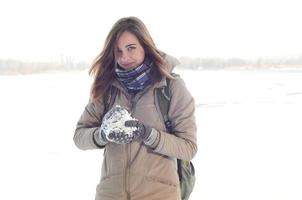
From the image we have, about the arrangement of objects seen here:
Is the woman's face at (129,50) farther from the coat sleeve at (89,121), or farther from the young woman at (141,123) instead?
the coat sleeve at (89,121)

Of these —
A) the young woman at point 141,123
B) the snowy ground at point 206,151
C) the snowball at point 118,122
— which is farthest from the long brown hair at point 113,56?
the snowy ground at point 206,151

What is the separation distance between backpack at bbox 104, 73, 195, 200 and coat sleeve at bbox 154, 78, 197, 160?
17mm

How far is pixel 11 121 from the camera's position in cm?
916

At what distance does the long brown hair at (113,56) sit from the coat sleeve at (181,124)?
8 centimetres

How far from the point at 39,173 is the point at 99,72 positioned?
3.77 m

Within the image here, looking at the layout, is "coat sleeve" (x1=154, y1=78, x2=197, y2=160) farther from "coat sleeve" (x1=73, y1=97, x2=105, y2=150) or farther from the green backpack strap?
"coat sleeve" (x1=73, y1=97, x2=105, y2=150)

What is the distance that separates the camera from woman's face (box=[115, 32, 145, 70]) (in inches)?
64.1

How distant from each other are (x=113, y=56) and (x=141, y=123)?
0.34 m

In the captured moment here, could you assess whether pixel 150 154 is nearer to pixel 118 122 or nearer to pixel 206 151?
pixel 118 122

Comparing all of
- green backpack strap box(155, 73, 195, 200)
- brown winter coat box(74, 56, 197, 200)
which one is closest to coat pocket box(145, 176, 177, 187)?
brown winter coat box(74, 56, 197, 200)

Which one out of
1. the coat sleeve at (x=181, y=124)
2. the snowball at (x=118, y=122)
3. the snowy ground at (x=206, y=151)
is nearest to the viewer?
the snowball at (x=118, y=122)

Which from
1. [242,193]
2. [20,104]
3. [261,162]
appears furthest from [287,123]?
[20,104]

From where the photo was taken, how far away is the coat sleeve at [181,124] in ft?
5.11

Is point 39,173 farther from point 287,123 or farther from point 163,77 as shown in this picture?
point 287,123
